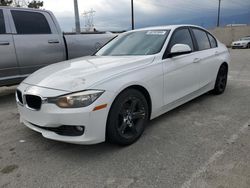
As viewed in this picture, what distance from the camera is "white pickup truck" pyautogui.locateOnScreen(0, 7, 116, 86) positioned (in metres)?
5.28

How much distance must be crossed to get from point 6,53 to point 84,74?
9.61 ft

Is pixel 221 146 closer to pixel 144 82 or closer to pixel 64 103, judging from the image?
pixel 144 82

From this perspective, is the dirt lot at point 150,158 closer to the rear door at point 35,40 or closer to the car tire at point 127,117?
the car tire at point 127,117

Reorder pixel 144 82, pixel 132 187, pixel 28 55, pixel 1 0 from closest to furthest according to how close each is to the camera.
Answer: pixel 132 187 < pixel 144 82 < pixel 28 55 < pixel 1 0

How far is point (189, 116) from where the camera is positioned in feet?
14.2

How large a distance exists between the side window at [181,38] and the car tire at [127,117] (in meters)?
1.19

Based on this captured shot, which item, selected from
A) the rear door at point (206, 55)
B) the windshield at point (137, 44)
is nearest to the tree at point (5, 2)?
the windshield at point (137, 44)

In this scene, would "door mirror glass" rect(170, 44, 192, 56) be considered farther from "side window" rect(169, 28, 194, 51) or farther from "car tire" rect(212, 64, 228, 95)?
"car tire" rect(212, 64, 228, 95)

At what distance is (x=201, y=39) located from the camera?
5.00 metres

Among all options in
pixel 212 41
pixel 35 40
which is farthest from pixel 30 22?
pixel 212 41

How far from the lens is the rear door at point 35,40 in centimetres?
546

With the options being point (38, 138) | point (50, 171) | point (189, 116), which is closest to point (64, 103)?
point (50, 171)

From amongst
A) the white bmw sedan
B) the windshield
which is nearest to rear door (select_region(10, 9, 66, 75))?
the windshield

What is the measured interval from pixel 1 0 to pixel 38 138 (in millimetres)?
17489
